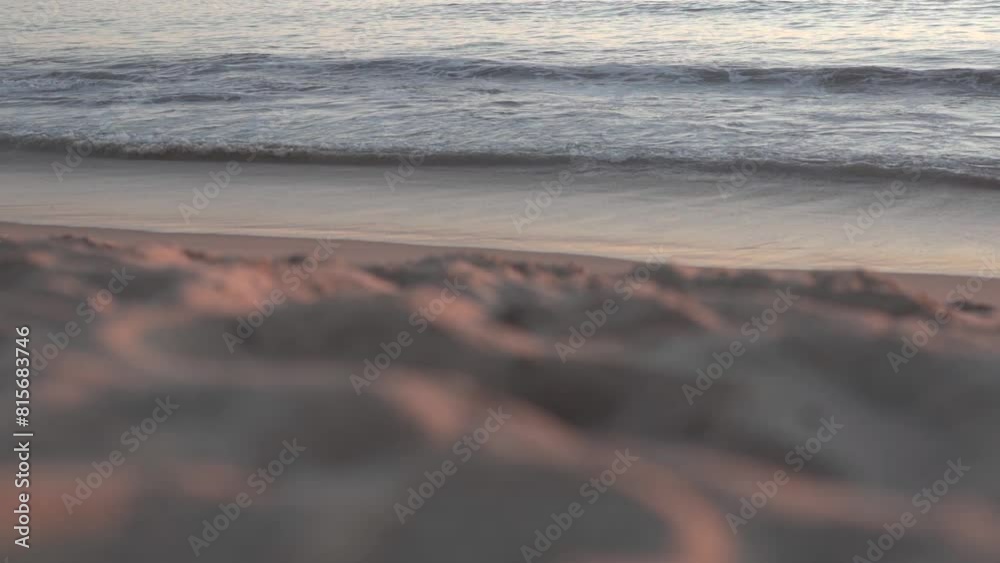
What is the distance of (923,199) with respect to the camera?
5.84m

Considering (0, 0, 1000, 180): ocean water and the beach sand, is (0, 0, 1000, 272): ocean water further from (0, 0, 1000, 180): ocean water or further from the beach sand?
the beach sand

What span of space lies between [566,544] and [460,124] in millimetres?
7411

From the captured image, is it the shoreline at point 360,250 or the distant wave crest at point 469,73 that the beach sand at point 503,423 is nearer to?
the shoreline at point 360,250

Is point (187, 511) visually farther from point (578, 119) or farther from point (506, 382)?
point (578, 119)

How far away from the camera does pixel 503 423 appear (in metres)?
2.01

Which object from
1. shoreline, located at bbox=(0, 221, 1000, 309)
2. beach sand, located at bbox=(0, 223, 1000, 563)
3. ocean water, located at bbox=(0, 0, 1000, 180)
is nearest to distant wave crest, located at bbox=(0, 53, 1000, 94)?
ocean water, located at bbox=(0, 0, 1000, 180)

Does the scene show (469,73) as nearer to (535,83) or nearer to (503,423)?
(535,83)

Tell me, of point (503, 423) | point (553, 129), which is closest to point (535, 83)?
point (553, 129)

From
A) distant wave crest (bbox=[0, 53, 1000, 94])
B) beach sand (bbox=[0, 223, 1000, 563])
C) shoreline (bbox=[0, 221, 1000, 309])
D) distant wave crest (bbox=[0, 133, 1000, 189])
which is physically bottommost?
distant wave crest (bbox=[0, 53, 1000, 94])

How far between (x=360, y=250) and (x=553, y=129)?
14.2 ft

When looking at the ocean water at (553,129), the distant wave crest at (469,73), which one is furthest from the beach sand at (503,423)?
the distant wave crest at (469,73)

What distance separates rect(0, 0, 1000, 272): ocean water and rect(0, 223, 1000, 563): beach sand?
213cm

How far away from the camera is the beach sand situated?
166 cm

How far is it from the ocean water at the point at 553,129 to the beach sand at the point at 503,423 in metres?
2.13
